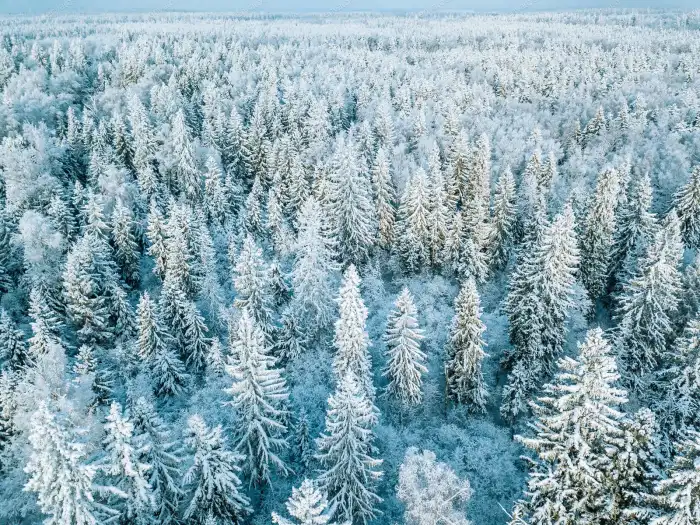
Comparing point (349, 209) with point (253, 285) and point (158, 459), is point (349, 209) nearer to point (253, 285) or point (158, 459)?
point (253, 285)

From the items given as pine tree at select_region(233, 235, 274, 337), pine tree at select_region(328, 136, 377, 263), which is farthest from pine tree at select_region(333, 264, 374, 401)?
pine tree at select_region(328, 136, 377, 263)

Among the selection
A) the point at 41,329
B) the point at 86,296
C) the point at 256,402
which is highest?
the point at 41,329

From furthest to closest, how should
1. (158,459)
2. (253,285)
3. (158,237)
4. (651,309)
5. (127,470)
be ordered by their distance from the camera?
(158,237)
(253,285)
(651,309)
(158,459)
(127,470)

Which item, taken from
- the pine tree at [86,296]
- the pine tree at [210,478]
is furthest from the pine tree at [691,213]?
the pine tree at [86,296]

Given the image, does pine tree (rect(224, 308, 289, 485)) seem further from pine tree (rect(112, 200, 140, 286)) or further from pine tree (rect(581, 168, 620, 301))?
pine tree (rect(581, 168, 620, 301))

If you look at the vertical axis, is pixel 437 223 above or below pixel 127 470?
below

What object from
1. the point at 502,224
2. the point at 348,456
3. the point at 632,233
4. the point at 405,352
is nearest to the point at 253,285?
the point at 405,352

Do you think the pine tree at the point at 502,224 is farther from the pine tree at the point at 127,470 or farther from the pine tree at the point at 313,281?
the pine tree at the point at 127,470
